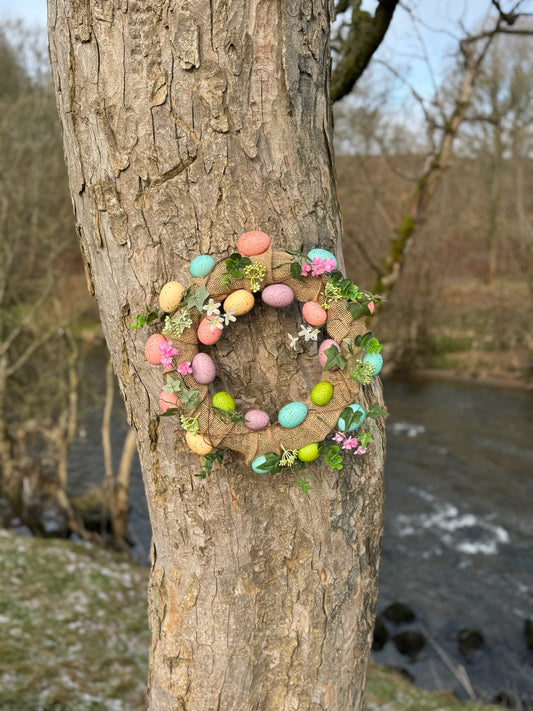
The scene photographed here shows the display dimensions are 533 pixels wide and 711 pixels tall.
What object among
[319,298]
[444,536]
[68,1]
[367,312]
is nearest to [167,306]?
[319,298]

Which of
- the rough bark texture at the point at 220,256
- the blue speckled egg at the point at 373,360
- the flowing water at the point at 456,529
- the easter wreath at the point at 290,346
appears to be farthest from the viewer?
the flowing water at the point at 456,529

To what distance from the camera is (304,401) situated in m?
1.47

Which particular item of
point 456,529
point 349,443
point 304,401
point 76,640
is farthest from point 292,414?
point 456,529

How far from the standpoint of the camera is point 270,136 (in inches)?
51.6

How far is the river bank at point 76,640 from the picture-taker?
4023 millimetres

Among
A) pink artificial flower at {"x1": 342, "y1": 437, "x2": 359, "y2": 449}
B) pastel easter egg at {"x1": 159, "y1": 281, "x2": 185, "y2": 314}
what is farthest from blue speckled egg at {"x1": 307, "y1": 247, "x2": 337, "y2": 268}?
pink artificial flower at {"x1": 342, "y1": 437, "x2": 359, "y2": 449}

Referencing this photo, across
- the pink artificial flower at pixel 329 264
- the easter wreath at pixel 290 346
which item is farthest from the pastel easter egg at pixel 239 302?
the pink artificial flower at pixel 329 264

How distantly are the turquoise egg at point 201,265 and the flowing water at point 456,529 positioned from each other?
5.67m

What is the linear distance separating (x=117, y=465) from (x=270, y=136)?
9.43m

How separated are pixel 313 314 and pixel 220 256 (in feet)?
0.94

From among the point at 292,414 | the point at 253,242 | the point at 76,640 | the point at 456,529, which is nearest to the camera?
the point at 253,242

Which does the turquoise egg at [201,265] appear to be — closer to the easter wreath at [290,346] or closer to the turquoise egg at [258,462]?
the easter wreath at [290,346]

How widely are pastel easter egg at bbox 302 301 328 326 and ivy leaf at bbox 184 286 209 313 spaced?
0.88ft

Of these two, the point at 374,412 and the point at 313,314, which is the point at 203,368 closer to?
the point at 313,314
